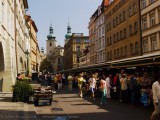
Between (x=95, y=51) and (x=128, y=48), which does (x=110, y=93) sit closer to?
(x=128, y=48)

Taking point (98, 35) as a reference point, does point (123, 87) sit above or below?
below

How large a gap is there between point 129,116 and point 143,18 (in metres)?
32.3

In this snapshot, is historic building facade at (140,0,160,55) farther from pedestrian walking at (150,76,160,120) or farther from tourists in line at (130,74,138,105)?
pedestrian walking at (150,76,160,120)

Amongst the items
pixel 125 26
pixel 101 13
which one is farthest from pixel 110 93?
pixel 101 13

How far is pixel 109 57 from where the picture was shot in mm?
65250

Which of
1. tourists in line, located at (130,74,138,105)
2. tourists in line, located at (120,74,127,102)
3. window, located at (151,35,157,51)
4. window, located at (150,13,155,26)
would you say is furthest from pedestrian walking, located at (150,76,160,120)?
window, located at (150,13,155,26)

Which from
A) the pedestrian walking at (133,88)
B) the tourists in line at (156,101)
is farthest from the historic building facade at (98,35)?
the tourists in line at (156,101)

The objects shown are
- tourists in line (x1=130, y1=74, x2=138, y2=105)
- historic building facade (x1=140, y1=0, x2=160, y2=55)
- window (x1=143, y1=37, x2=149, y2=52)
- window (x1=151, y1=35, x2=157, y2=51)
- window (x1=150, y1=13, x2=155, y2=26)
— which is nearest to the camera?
tourists in line (x1=130, y1=74, x2=138, y2=105)

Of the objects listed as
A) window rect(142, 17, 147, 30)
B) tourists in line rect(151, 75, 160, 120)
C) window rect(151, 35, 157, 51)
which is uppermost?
window rect(142, 17, 147, 30)

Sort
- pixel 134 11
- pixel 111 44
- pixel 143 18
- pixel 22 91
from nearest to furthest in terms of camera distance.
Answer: pixel 22 91 < pixel 143 18 < pixel 134 11 < pixel 111 44

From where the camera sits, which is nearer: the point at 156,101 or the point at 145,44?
the point at 156,101

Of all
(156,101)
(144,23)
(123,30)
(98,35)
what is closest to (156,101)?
(156,101)

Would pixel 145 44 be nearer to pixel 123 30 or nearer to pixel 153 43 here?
pixel 153 43

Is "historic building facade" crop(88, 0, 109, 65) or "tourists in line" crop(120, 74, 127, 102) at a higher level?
"historic building facade" crop(88, 0, 109, 65)
